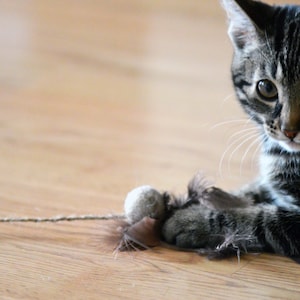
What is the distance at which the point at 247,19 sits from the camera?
1518 mm

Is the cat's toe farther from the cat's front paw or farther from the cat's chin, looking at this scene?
the cat's chin

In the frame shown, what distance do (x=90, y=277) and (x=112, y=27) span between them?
2.00m

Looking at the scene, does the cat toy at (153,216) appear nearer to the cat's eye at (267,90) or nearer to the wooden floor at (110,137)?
the wooden floor at (110,137)

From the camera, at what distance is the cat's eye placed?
1472 mm

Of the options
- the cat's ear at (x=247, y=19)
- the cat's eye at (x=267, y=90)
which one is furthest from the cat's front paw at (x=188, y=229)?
the cat's ear at (x=247, y=19)

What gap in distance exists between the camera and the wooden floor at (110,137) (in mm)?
1418

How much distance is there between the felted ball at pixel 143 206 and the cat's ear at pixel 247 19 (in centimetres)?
39

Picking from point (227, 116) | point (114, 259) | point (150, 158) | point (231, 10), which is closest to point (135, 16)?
point (227, 116)

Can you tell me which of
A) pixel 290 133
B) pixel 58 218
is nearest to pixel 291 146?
pixel 290 133

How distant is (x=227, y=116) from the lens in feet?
7.55

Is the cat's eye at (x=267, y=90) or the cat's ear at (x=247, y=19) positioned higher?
the cat's ear at (x=247, y=19)

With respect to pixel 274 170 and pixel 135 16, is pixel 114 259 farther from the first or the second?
pixel 135 16

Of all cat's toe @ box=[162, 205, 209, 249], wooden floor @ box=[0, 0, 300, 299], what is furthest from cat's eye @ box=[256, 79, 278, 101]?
cat's toe @ box=[162, 205, 209, 249]

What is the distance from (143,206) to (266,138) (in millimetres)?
310
